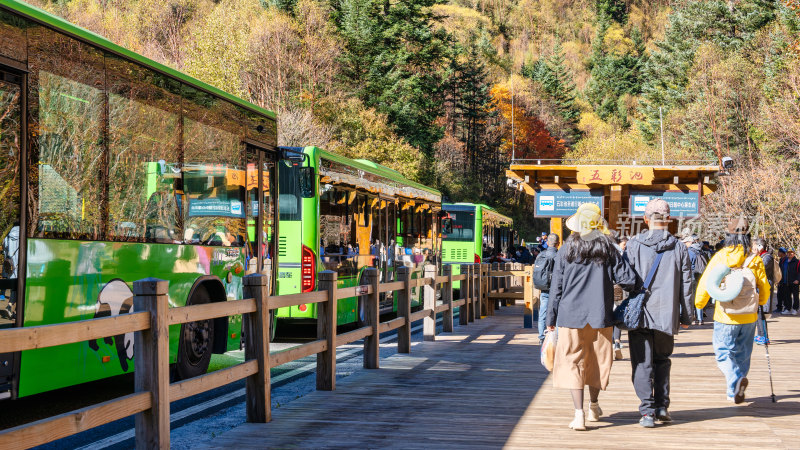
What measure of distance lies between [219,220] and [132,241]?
2.10 m

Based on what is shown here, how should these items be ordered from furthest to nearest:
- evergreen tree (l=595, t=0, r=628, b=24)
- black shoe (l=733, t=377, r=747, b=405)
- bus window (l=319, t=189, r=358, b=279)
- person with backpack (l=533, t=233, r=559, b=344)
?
evergreen tree (l=595, t=0, r=628, b=24) → bus window (l=319, t=189, r=358, b=279) → person with backpack (l=533, t=233, r=559, b=344) → black shoe (l=733, t=377, r=747, b=405)

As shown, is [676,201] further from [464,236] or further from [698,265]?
[464,236]

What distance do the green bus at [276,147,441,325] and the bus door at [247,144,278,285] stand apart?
0.63 meters

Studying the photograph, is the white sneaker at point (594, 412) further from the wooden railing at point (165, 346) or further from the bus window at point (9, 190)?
the bus window at point (9, 190)

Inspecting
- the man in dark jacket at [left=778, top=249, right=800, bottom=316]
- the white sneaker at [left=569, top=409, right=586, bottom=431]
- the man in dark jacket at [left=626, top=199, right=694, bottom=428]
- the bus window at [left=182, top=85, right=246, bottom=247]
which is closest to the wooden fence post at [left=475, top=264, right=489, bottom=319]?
the bus window at [left=182, top=85, right=246, bottom=247]

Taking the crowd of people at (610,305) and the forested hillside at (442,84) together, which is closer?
the crowd of people at (610,305)

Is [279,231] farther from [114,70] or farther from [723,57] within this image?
[723,57]

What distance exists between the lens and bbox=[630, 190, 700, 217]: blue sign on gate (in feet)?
70.1

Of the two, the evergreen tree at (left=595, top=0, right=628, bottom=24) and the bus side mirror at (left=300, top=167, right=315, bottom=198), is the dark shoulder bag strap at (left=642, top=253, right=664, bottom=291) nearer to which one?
the bus side mirror at (left=300, top=167, right=315, bottom=198)

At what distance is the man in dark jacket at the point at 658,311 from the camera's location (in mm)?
7738

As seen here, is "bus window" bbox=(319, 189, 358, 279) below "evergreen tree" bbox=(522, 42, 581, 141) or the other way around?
below

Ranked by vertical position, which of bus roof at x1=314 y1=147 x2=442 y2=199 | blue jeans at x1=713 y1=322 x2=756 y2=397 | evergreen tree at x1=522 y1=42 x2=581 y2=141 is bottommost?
blue jeans at x1=713 y1=322 x2=756 y2=397

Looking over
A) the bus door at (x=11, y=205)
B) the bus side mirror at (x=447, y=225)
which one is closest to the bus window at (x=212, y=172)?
the bus door at (x=11, y=205)

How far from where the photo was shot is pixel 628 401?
9297 millimetres
